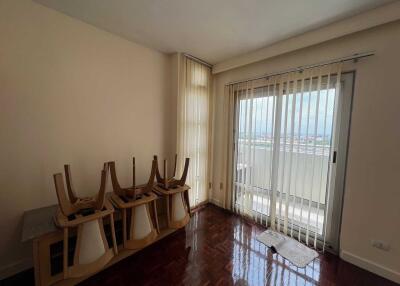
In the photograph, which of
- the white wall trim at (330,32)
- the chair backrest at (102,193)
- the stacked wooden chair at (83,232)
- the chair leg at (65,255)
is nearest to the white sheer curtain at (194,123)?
the white wall trim at (330,32)

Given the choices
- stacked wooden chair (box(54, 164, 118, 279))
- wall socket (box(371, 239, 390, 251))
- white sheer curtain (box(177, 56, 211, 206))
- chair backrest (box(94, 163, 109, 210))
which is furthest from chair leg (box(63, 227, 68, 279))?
Answer: wall socket (box(371, 239, 390, 251))

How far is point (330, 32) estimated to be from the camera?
5.87ft

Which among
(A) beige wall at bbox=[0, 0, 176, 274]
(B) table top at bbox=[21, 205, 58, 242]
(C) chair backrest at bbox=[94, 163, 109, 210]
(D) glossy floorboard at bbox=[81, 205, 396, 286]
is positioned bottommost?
(D) glossy floorboard at bbox=[81, 205, 396, 286]

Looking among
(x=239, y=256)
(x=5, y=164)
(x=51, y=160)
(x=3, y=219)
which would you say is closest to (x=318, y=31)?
(x=239, y=256)

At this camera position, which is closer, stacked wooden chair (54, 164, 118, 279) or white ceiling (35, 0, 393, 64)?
stacked wooden chair (54, 164, 118, 279)

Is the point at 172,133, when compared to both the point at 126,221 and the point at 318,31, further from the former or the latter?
the point at 318,31

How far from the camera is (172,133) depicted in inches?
107

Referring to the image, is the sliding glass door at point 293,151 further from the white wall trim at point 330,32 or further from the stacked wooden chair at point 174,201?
the stacked wooden chair at point 174,201

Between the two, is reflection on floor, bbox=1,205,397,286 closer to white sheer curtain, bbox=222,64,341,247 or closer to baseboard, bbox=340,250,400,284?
baseboard, bbox=340,250,400,284

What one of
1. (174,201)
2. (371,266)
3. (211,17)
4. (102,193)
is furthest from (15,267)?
(371,266)

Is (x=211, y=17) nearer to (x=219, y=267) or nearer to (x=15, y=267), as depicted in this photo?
(x=219, y=267)

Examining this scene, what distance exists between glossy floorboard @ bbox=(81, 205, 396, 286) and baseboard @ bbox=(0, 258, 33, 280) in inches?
25.6

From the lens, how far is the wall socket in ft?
5.28

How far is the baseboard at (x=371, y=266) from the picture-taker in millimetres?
1580
